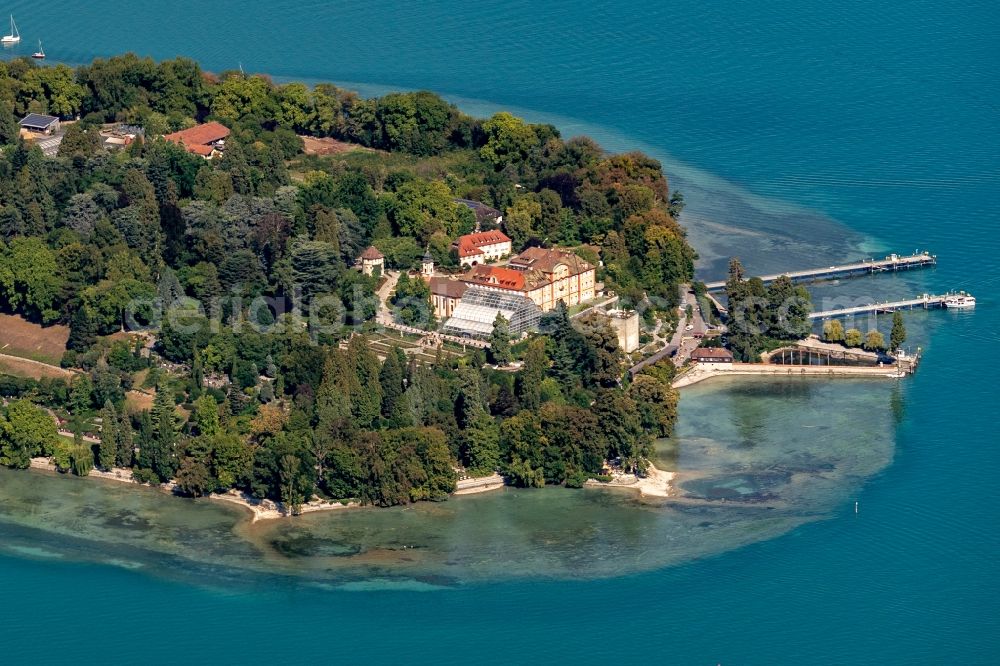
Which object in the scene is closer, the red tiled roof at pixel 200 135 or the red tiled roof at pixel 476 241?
the red tiled roof at pixel 476 241

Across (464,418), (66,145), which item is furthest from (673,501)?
(66,145)

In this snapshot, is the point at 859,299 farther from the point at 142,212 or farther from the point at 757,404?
the point at 142,212

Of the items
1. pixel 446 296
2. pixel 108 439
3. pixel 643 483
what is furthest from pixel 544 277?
pixel 108 439

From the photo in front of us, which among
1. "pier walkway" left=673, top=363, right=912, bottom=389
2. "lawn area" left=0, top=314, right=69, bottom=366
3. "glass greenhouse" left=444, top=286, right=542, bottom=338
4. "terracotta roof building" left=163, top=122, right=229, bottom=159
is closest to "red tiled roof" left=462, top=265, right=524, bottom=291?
"glass greenhouse" left=444, top=286, right=542, bottom=338

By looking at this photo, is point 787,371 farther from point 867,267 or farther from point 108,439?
point 108,439

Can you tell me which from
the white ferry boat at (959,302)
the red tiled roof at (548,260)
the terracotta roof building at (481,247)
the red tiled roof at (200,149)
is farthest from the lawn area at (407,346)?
the white ferry boat at (959,302)

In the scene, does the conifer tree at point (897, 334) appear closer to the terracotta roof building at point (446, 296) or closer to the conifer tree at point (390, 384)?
the terracotta roof building at point (446, 296)
